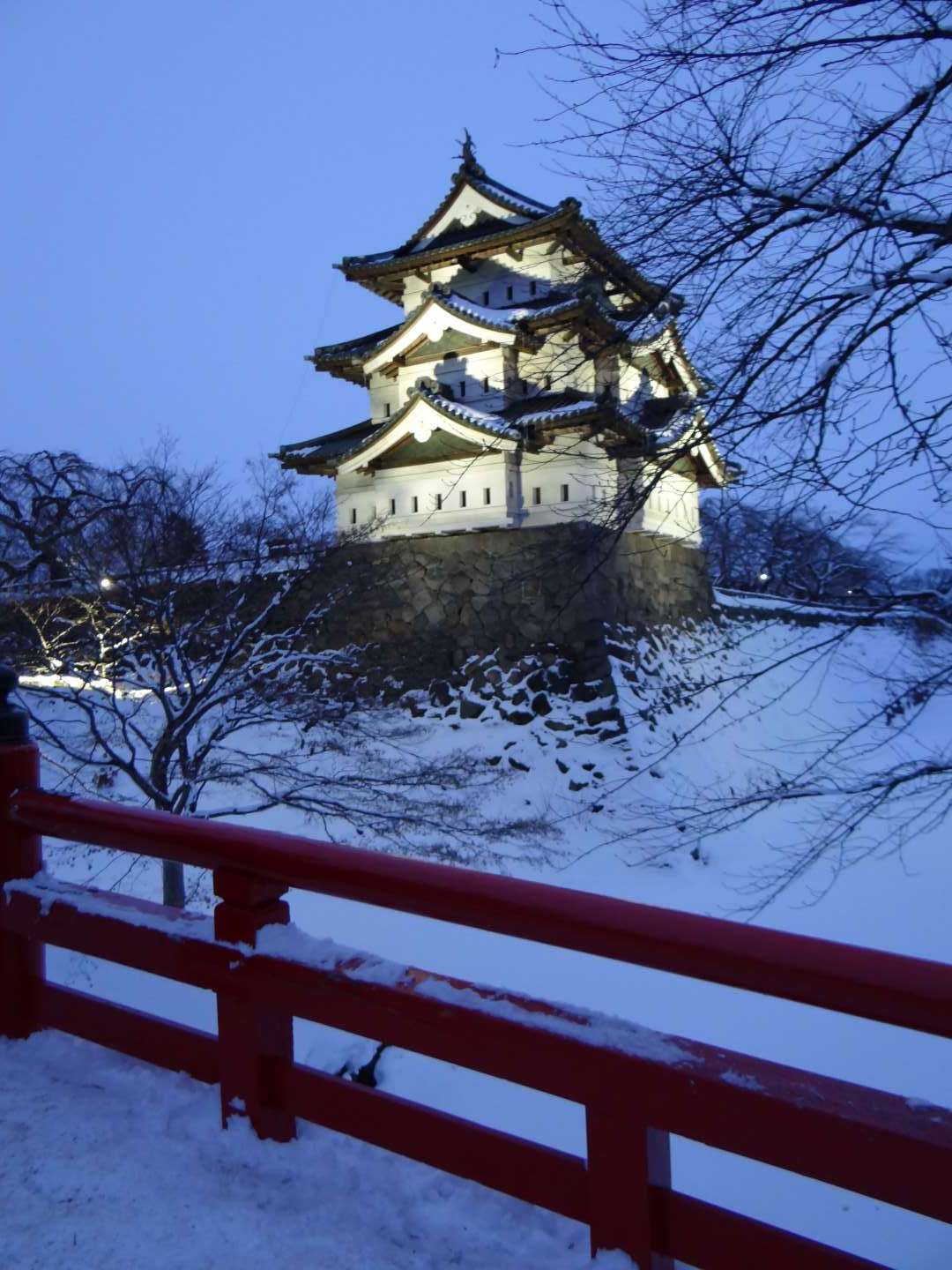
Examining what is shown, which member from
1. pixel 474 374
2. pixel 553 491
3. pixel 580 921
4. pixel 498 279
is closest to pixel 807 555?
pixel 580 921

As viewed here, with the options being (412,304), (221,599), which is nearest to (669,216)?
(221,599)

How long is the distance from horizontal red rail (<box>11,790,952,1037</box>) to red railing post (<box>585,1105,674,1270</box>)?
1.04ft

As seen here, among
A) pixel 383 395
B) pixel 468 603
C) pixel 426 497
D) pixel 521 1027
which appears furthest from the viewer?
pixel 383 395

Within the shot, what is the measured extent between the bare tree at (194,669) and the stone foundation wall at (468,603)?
12.1 feet

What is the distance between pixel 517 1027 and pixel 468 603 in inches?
511

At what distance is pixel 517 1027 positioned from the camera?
5.44ft

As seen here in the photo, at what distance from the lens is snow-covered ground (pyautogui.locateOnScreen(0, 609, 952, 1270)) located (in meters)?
1.93

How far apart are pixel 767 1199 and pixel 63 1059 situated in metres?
4.55

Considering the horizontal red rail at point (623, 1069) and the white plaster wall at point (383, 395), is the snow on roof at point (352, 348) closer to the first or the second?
the white plaster wall at point (383, 395)

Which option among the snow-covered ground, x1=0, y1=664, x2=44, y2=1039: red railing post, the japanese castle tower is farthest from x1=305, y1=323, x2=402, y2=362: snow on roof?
x1=0, y1=664, x2=44, y2=1039: red railing post

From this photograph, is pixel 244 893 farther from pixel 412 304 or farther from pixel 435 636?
pixel 412 304

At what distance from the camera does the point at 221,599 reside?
9016 millimetres

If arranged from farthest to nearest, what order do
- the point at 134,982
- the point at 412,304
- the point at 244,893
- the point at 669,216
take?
the point at 412,304
the point at 134,982
the point at 669,216
the point at 244,893

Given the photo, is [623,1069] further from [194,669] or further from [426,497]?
[426,497]
